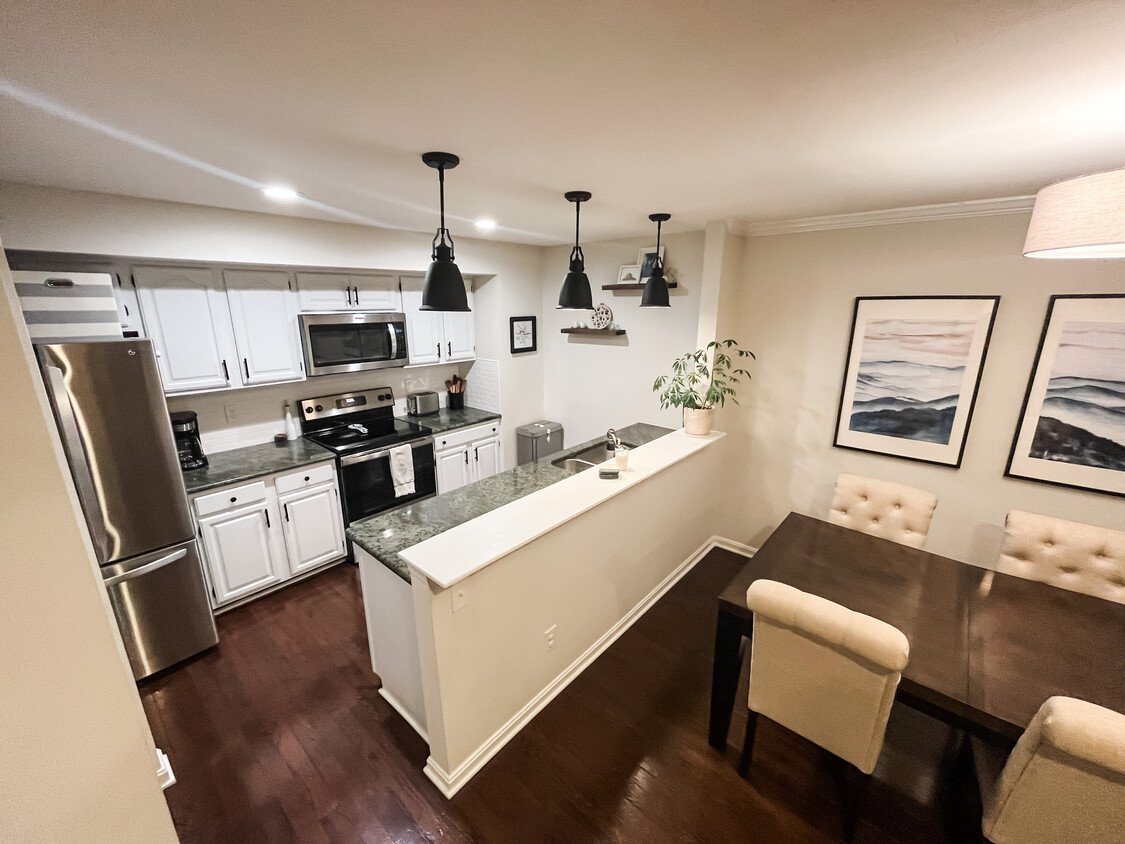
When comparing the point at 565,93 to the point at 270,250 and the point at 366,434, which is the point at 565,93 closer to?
the point at 270,250

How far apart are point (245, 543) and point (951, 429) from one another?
4.28m

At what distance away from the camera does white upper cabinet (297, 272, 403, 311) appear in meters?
3.12

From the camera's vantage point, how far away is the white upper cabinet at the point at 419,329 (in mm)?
3656

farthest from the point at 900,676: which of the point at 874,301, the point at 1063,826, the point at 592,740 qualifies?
the point at 874,301

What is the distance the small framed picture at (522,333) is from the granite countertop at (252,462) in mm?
1877

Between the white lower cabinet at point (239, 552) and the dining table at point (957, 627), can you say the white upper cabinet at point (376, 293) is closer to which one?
the white lower cabinet at point (239, 552)

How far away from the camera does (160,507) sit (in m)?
2.22

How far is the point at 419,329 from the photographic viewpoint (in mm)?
3764

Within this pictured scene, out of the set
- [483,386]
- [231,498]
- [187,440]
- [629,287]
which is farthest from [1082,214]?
[187,440]

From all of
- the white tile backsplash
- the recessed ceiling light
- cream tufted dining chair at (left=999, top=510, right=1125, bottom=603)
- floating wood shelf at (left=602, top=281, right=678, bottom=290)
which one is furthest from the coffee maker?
cream tufted dining chair at (left=999, top=510, right=1125, bottom=603)

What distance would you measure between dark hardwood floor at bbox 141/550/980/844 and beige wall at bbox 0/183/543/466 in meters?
1.74

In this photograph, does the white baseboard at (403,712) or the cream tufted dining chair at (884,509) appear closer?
the white baseboard at (403,712)

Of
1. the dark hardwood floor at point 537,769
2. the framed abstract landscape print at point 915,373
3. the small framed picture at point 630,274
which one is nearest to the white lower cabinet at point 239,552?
the dark hardwood floor at point 537,769

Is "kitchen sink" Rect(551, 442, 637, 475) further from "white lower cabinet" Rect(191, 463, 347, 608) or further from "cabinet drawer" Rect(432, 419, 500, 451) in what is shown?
"white lower cabinet" Rect(191, 463, 347, 608)
